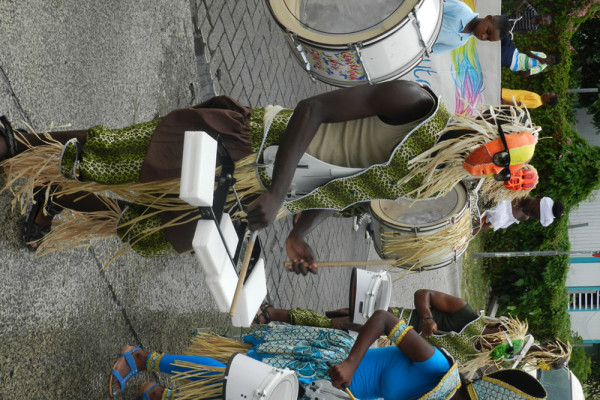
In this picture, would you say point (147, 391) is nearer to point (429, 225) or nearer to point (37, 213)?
point (37, 213)

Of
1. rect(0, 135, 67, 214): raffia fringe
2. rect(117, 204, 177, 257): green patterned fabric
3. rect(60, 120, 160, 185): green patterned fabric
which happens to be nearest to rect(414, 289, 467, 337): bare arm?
rect(117, 204, 177, 257): green patterned fabric

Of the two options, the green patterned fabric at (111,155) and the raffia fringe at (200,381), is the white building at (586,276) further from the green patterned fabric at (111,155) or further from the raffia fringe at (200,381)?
the green patterned fabric at (111,155)

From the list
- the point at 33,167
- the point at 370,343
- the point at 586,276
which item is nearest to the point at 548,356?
the point at 370,343

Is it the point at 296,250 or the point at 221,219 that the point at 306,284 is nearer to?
the point at 296,250

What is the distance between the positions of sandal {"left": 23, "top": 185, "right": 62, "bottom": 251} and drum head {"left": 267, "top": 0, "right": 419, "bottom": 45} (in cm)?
160

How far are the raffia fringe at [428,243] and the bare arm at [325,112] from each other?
1.65 metres

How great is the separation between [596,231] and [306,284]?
6.15 metres

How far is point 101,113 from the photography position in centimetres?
333

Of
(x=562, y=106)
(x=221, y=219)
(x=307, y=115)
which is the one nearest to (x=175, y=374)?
(x=221, y=219)

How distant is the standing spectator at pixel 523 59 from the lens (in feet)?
24.3

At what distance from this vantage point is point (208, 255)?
1965 millimetres

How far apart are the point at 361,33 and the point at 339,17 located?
0.71 feet

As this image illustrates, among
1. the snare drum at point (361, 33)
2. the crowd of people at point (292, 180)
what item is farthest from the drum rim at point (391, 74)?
the crowd of people at point (292, 180)

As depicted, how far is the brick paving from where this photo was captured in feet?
14.7
